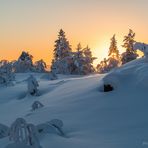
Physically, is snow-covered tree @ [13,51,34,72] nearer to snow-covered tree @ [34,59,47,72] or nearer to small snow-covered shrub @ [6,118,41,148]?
snow-covered tree @ [34,59,47,72]

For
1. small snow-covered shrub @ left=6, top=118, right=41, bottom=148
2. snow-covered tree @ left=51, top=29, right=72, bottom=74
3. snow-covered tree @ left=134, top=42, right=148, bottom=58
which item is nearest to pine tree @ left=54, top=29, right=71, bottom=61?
snow-covered tree @ left=51, top=29, right=72, bottom=74

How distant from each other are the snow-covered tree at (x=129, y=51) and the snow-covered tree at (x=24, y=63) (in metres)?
13.4

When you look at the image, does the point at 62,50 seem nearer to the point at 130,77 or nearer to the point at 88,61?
the point at 88,61

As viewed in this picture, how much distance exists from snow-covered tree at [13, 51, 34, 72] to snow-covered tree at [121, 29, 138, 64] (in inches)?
528

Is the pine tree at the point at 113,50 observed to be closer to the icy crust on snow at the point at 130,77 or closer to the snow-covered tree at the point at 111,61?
the snow-covered tree at the point at 111,61

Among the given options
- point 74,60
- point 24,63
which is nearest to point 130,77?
point 74,60

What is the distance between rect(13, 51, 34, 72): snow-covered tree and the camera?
61.8 metres

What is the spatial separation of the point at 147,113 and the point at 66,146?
3.00 m

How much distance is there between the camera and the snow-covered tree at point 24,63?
61.8 m

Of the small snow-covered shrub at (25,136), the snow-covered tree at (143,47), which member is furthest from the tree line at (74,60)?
the small snow-covered shrub at (25,136)

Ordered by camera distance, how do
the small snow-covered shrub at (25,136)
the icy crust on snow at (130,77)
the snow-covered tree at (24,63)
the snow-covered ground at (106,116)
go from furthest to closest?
the snow-covered tree at (24,63)
the icy crust on snow at (130,77)
the snow-covered ground at (106,116)
the small snow-covered shrub at (25,136)

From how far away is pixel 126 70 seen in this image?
45.8 ft

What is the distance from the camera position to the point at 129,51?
59188mm

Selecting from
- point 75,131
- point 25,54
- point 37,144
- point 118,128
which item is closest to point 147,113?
point 118,128
